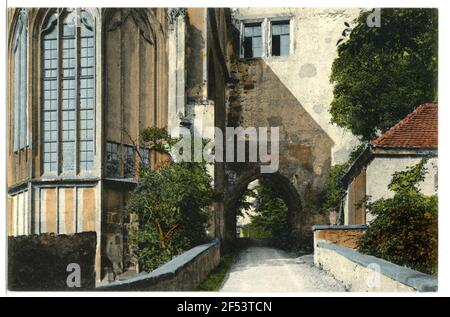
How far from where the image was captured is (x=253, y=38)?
714 inches

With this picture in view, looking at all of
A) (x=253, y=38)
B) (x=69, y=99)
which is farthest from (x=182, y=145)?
(x=253, y=38)

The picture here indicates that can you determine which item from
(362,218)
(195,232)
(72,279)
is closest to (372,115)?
(362,218)

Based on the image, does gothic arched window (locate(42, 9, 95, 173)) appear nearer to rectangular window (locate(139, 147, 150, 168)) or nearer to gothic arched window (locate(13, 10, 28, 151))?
gothic arched window (locate(13, 10, 28, 151))

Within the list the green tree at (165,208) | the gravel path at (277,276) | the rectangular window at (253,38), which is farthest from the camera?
the rectangular window at (253,38)

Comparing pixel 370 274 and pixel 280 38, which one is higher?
pixel 280 38

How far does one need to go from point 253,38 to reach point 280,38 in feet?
2.99

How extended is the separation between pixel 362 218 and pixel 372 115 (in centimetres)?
259

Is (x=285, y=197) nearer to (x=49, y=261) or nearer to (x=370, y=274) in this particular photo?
(x=370, y=274)

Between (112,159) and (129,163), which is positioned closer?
(129,163)

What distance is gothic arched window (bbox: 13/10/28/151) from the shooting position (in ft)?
39.7

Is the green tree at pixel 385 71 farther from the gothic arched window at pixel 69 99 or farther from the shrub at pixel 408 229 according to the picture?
the gothic arched window at pixel 69 99

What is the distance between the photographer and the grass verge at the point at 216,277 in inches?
431

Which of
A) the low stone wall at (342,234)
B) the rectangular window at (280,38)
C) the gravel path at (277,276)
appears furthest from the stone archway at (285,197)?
the rectangular window at (280,38)

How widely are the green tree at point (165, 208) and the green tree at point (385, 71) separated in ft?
12.2
